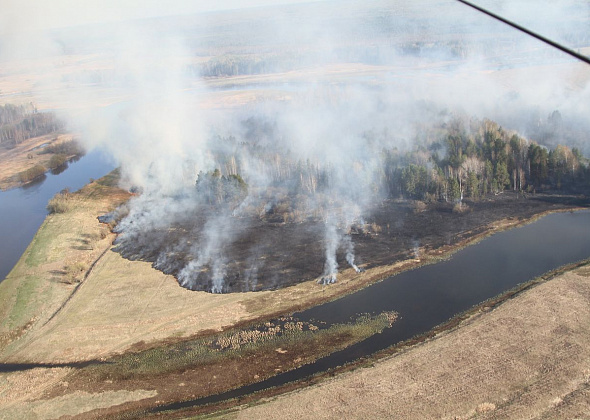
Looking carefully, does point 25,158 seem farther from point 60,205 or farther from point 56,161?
point 60,205

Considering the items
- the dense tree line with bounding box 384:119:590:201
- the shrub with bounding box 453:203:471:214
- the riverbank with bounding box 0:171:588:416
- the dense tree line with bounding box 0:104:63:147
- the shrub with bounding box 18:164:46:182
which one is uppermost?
the dense tree line with bounding box 0:104:63:147

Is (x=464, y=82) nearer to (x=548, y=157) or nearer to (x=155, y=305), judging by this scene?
(x=548, y=157)

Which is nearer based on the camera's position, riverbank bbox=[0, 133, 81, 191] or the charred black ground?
the charred black ground

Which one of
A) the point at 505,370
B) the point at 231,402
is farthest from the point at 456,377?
the point at 231,402

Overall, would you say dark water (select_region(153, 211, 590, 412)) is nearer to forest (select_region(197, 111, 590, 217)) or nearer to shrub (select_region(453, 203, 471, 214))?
shrub (select_region(453, 203, 471, 214))

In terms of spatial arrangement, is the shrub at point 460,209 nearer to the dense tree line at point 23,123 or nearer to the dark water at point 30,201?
the dark water at point 30,201

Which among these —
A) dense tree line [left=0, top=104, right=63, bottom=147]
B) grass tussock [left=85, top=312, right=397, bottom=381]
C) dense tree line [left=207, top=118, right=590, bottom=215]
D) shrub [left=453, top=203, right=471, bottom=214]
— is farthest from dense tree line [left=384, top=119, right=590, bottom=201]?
dense tree line [left=0, top=104, right=63, bottom=147]

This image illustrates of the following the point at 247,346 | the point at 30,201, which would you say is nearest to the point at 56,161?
the point at 30,201
